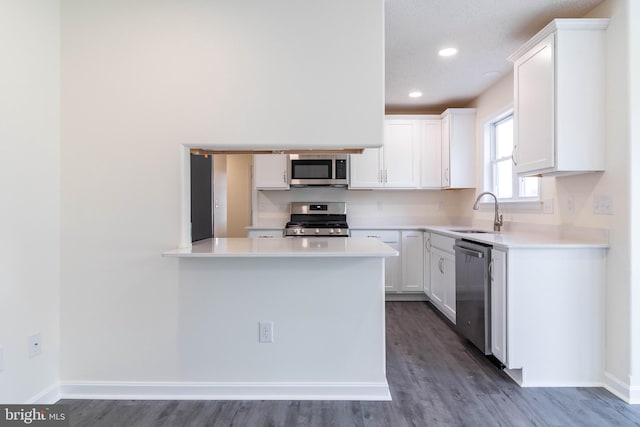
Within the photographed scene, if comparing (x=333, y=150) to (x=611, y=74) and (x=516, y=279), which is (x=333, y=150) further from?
(x=611, y=74)

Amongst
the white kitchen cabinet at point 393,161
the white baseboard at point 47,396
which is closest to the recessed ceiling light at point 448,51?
the white kitchen cabinet at point 393,161

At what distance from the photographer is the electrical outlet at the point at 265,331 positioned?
2.12m

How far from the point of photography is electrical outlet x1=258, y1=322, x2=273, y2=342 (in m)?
2.12

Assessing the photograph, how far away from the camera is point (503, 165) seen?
3783mm

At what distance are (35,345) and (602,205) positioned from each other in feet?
11.4

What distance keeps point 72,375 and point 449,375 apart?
2.39 metres

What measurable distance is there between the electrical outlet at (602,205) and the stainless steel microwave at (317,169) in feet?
8.31

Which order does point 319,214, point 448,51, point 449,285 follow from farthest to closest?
point 319,214 < point 449,285 < point 448,51

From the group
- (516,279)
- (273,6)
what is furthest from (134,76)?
(516,279)

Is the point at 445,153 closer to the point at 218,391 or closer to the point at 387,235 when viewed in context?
the point at 387,235

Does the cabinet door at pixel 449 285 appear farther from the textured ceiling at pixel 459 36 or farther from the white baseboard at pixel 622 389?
the textured ceiling at pixel 459 36

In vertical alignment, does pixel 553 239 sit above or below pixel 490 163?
below

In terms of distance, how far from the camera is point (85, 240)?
2.12 meters

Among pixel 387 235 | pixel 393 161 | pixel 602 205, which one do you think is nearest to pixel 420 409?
pixel 602 205
